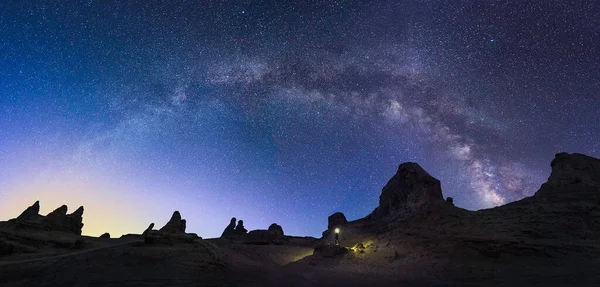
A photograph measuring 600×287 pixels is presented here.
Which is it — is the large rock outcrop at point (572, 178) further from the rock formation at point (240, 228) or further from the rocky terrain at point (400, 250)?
the rock formation at point (240, 228)

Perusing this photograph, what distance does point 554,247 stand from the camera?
21.9 metres

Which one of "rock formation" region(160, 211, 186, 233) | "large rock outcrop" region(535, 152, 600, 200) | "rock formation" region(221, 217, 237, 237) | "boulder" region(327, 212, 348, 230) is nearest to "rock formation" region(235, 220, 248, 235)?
"rock formation" region(221, 217, 237, 237)

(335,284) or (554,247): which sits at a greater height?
(554,247)

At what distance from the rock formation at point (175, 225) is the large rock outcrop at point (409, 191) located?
2515 cm

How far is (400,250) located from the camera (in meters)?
26.6

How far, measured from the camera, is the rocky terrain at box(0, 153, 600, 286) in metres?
16.5

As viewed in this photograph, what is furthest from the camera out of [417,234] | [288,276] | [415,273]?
[417,234]

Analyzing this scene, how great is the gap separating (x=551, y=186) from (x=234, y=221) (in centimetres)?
6041

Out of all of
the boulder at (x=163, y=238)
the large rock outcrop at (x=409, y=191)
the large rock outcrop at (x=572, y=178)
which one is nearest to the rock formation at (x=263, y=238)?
the large rock outcrop at (x=409, y=191)

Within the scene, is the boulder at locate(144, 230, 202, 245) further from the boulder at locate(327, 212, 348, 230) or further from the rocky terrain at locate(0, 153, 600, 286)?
the boulder at locate(327, 212, 348, 230)

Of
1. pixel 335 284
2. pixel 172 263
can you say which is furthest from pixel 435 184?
pixel 172 263

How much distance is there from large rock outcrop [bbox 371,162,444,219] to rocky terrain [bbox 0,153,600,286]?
0.49 feet

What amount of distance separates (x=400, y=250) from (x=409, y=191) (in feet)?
35.3

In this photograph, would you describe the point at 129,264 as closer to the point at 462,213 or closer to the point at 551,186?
the point at 462,213
